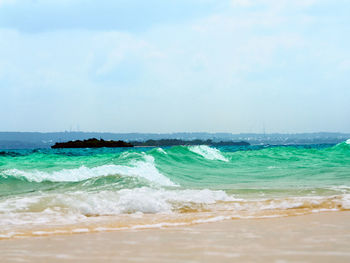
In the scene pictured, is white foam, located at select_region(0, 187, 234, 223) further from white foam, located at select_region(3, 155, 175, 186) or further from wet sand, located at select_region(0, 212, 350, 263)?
white foam, located at select_region(3, 155, 175, 186)

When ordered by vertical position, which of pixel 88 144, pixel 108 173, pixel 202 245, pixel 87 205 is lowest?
pixel 88 144

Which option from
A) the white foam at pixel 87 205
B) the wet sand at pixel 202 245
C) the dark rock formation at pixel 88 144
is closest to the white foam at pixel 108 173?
the white foam at pixel 87 205

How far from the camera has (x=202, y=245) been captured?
13.6 feet

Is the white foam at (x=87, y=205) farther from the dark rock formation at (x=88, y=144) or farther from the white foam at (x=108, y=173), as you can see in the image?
the dark rock formation at (x=88, y=144)

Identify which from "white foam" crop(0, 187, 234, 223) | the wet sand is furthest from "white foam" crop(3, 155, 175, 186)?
the wet sand

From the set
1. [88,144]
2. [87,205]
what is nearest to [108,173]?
[87,205]

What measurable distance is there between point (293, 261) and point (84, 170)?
14.8m

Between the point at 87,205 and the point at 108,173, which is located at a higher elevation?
the point at 87,205

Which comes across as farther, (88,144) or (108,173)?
(88,144)

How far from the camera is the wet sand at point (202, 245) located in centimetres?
368

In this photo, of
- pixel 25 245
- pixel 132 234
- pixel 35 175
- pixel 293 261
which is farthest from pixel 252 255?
pixel 35 175

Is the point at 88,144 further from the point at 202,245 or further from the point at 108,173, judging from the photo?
the point at 202,245

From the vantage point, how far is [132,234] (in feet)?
16.1

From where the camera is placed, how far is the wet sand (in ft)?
12.1
